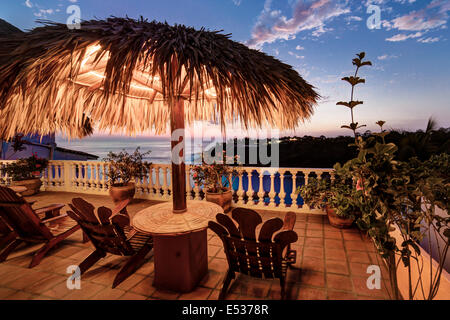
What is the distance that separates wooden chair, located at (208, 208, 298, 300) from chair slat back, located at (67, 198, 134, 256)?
40.1 inches

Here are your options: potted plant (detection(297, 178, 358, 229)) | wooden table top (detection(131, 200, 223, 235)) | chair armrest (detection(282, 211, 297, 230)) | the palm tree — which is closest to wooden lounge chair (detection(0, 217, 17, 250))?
wooden table top (detection(131, 200, 223, 235))

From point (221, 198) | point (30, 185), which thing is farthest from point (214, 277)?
point (30, 185)

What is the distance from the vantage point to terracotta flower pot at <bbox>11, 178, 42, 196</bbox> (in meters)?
6.09

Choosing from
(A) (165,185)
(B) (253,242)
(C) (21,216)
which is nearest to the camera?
(B) (253,242)

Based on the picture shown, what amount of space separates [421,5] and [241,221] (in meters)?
6.27

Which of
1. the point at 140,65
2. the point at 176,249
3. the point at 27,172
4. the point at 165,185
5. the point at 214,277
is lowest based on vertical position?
the point at 214,277

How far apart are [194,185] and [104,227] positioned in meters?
3.05

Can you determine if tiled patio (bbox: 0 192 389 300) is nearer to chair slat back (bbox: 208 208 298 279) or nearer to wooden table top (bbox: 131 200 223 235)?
chair slat back (bbox: 208 208 298 279)

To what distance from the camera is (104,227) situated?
86.5 inches

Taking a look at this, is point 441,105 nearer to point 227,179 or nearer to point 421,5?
point 421,5

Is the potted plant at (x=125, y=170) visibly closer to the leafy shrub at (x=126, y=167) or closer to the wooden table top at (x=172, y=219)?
the leafy shrub at (x=126, y=167)

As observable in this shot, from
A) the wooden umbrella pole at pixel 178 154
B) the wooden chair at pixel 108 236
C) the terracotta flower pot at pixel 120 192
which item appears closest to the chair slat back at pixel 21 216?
the wooden chair at pixel 108 236

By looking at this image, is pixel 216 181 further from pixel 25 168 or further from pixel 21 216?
pixel 25 168

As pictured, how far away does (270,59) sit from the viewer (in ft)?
6.28
